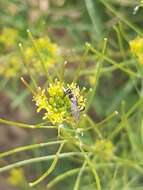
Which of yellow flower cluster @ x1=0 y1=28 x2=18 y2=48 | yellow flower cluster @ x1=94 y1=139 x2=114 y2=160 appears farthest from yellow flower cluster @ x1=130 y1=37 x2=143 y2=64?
yellow flower cluster @ x1=0 y1=28 x2=18 y2=48

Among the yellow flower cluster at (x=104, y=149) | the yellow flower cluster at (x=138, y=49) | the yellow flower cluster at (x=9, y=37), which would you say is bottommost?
the yellow flower cluster at (x=104, y=149)

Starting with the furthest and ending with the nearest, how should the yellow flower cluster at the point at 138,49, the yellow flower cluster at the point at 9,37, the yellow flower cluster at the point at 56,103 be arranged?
the yellow flower cluster at the point at 9,37 < the yellow flower cluster at the point at 138,49 < the yellow flower cluster at the point at 56,103

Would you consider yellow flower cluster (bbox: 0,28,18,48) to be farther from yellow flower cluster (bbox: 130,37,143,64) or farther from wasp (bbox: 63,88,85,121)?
wasp (bbox: 63,88,85,121)

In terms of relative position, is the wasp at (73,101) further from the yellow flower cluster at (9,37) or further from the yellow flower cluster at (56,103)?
the yellow flower cluster at (9,37)

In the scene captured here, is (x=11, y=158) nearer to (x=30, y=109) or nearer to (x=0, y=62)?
(x=30, y=109)

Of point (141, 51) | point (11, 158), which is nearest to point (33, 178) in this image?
point (11, 158)

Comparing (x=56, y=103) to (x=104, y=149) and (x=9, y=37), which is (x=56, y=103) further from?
(x=9, y=37)

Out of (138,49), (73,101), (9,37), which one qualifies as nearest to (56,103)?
(73,101)

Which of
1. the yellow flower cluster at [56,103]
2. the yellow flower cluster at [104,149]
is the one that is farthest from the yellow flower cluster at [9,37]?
the yellow flower cluster at [56,103]

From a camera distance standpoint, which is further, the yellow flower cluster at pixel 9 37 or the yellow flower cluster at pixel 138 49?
the yellow flower cluster at pixel 9 37
